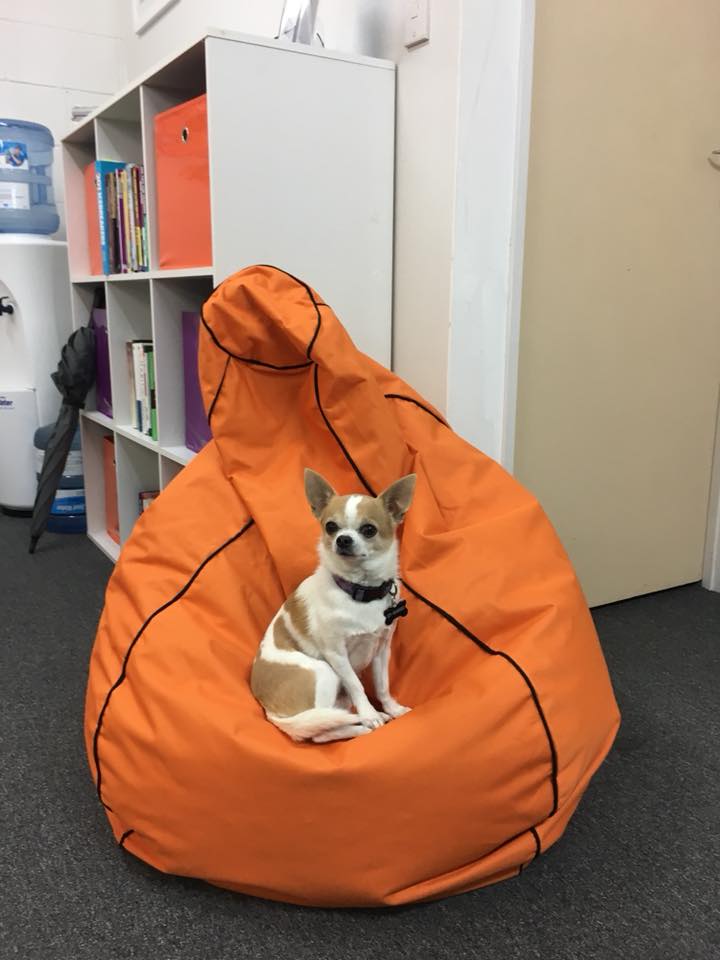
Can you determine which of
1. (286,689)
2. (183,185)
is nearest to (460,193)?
(183,185)

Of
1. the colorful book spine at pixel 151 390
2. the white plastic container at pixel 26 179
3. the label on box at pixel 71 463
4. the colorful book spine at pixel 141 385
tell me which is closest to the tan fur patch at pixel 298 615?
the colorful book spine at pixel 151 390

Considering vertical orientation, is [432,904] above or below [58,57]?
below

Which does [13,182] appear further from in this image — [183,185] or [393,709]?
[393,709]

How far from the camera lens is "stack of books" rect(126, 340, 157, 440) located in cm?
255

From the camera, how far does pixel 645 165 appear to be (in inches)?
86.0

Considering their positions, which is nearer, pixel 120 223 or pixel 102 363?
pixel 120 223

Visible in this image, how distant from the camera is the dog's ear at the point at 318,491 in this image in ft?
4.60

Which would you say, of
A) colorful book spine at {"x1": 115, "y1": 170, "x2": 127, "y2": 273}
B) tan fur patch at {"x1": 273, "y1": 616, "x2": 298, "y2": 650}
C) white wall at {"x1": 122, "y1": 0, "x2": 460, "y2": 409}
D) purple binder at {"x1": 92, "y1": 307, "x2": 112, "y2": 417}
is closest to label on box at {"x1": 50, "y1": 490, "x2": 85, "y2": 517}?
purple binder at {"x1": 92, "y1": 307, "x2": 112, "y2": 417}

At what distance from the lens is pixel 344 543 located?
1318mm

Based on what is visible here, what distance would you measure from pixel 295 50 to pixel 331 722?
1.48 meters

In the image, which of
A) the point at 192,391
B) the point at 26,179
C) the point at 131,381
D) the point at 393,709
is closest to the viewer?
the point at 393,709

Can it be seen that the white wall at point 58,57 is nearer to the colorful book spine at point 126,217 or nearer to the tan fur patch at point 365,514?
the colorful book spine at point 126,217

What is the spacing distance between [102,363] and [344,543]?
196cm

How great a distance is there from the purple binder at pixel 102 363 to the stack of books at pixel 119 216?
0.19 metres
